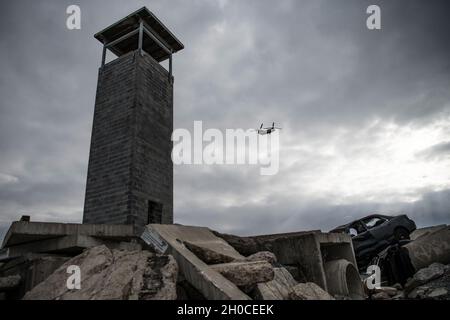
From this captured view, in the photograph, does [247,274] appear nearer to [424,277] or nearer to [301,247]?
[301,247]

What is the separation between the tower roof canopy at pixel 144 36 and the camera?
12.3 m

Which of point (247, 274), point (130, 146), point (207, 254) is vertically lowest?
point (247, 274)

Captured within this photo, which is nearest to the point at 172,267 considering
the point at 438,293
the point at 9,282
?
the point at 9,282

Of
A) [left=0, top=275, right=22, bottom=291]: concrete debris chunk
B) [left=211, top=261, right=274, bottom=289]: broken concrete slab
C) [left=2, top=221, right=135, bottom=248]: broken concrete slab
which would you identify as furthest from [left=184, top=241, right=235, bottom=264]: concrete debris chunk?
[left=0, top=275, right=22, bottom=291]: concrete debris chunk

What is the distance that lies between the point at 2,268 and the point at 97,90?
29.5 ft

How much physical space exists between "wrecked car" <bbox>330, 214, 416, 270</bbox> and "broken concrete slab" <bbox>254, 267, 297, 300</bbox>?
4.34 m

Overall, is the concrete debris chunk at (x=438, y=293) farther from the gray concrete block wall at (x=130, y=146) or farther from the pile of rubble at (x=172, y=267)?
the gray concrete block wall at (x=130, y=146)

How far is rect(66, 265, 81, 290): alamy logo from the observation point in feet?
8.73

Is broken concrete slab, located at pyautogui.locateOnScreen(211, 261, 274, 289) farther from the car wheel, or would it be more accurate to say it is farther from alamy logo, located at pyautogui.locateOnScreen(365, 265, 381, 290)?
the car wheel

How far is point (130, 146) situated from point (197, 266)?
7.54m

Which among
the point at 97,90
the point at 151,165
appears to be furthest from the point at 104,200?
the point at 97,90

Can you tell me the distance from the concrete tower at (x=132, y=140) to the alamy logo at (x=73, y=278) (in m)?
6.07

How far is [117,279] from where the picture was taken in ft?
8.68
